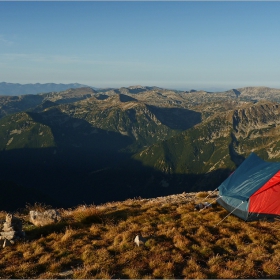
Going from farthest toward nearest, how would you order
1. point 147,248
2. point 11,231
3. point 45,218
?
point 45,218 → point 11,231 → point 147,248

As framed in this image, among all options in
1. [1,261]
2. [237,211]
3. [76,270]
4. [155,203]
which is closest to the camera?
[76,270]

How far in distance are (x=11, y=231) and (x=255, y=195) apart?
1694cm

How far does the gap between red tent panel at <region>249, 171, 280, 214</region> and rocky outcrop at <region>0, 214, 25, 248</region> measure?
15.7 metres

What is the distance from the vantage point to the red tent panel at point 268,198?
63.3 ft

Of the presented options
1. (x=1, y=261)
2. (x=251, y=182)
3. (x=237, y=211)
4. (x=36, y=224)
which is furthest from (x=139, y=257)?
(x=251, y=182)

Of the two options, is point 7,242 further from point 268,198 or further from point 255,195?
point 268,198

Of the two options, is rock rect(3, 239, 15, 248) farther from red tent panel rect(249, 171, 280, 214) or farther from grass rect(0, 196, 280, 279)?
red tent panel rect(249, 171, 280, 214)

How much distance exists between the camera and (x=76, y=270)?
1199cm

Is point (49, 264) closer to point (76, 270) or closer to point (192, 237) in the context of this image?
point (76, 270)

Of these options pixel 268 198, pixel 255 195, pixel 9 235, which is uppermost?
pixel 255 195

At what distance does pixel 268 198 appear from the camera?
Answer: 19.6 m

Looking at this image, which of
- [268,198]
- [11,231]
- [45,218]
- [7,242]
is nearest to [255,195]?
[268,198]

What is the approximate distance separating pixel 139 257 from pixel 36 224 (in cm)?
852

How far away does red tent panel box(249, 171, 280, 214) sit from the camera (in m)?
19.3
